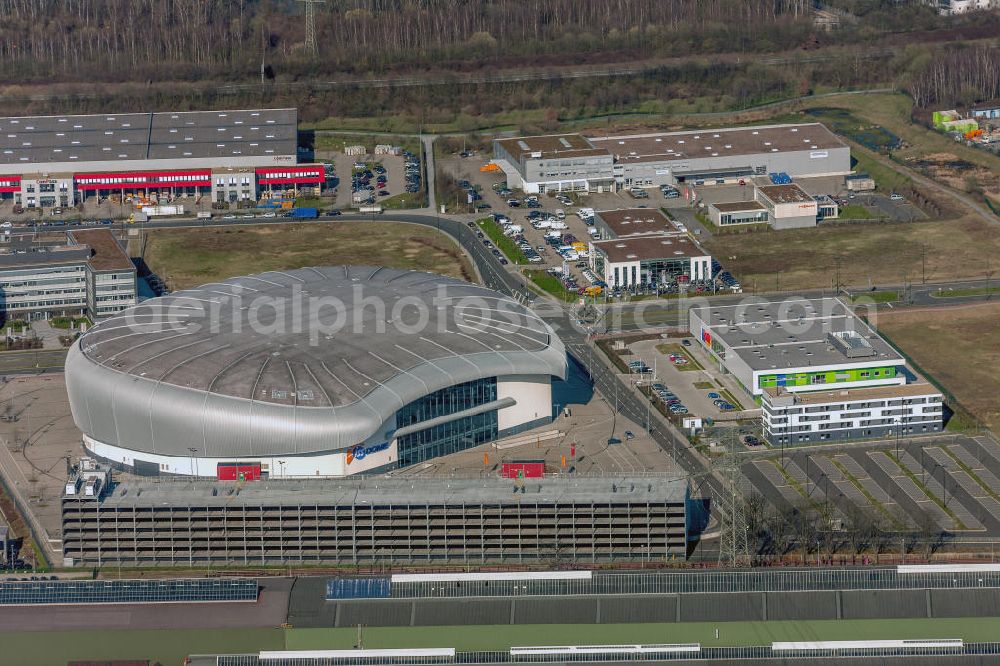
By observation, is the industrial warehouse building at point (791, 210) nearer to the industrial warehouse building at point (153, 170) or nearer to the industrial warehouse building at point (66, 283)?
the industrial warehouse building at point (153, 170)

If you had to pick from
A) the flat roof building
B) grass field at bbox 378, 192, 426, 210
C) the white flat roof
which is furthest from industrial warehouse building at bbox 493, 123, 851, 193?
the white flat roof

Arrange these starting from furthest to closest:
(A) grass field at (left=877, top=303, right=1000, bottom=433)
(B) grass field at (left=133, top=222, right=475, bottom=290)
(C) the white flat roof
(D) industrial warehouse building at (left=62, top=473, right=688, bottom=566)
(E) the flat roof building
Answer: (B) grass field at (left=133, top=222, right=475, bottom=290)
(A) grass field at (left=877, top=303, right=1000, bottom=433)
(E) the flat roof building
(D) industrial warehouse building at (left=62, top=473, right=688, bottom=566)
(C) the white flat roof

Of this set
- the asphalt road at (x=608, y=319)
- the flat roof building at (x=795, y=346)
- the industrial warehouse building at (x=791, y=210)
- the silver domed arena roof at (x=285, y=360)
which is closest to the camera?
the silver domed arena roof at (x=285, y=360)

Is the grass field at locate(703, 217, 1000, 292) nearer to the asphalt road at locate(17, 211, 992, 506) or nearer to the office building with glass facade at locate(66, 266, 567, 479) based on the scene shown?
the asphalt road at locate(17, 211, 992, 506)

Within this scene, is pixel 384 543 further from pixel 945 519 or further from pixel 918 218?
pixel 918 218

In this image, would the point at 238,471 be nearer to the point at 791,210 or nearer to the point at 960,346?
the point at 960,346

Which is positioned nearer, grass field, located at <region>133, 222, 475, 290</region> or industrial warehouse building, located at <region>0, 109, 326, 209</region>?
grass field, located at <region>133, 222, 475, 290</region>

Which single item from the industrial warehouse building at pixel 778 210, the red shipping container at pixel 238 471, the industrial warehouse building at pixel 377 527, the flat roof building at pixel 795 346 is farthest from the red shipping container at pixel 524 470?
the industrial warehouse building at pixel 778 210
